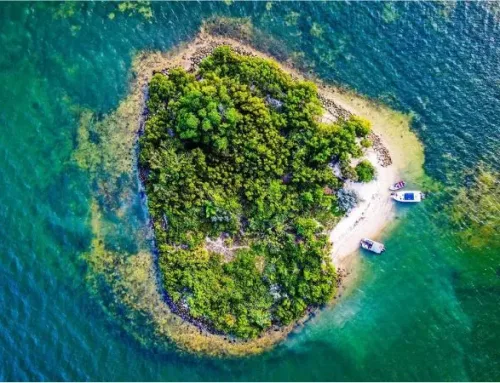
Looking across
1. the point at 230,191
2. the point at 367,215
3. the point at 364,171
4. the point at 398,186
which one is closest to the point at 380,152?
the point at 364,171

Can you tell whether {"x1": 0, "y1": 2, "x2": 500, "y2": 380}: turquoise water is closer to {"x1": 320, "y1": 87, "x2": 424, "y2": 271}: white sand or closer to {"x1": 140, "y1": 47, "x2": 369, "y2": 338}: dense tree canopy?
{"x1": 320, "y1": 87, "x2": 424, "y2": 271}: white sand

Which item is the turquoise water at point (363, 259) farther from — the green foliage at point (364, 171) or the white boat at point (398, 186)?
the green foliage at point (364, 171)

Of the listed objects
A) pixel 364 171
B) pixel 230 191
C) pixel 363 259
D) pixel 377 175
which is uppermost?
pixel 364 171

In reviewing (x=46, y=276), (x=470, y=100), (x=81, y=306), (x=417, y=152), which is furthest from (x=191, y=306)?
(x=470, y=100)

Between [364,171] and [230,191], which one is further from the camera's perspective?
[364,171]

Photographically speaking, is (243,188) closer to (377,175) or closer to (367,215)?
(367,215)
